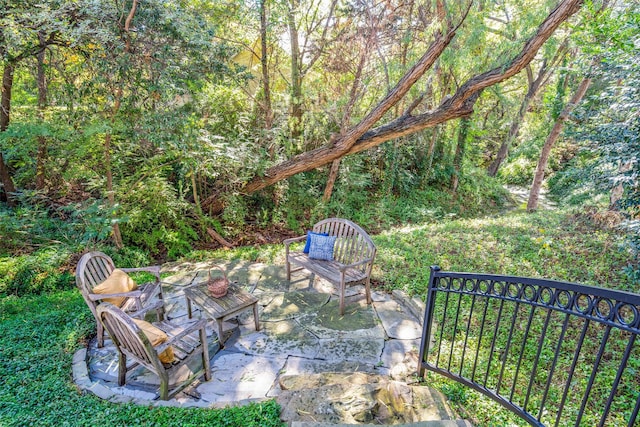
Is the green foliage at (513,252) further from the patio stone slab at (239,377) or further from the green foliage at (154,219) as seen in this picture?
the green foliage at (154,219)

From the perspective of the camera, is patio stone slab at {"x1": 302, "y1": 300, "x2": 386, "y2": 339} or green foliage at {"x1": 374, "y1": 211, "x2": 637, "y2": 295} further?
green foliage at {"x1": 374, "y1": 211, "x2": 637, "y2": 295}

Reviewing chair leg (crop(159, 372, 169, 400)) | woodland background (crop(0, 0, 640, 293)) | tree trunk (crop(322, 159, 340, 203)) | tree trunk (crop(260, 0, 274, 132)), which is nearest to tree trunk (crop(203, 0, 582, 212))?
woodland background (crop(0, 0, 640, 293))

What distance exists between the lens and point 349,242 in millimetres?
4281

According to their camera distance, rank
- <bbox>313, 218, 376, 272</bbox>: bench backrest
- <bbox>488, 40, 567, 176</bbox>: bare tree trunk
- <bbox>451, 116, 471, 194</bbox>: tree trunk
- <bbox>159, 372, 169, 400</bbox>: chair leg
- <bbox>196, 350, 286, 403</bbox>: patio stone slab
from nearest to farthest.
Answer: <bbox>159, 372, 169, 400</bbox>: chair leg, <bbox>196, 350, 286, 403</bbox>: patio stone slab, <bbox>313, 218, 376, 272</bbox>: bench backrest, <bbox>488, 40, 567, 176</bbox>: bare tree trunk, <bbox>451, 116, 471, 194</bbox>: tree trunk

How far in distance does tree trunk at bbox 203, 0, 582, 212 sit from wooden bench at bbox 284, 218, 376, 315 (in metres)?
2.25

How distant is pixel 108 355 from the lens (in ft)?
10.0

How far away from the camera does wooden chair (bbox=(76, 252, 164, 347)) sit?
3039mm

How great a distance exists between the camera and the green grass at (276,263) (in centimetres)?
221

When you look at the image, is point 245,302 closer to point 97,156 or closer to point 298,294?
point 298,294

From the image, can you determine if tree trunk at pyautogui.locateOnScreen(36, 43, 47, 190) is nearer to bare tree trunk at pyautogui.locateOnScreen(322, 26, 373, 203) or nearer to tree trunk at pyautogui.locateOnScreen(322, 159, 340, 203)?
bare tree trunk at pyautogui.locateOnScreen(322, 26, 373, 203)

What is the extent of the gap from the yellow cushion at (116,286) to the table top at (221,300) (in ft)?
1.87

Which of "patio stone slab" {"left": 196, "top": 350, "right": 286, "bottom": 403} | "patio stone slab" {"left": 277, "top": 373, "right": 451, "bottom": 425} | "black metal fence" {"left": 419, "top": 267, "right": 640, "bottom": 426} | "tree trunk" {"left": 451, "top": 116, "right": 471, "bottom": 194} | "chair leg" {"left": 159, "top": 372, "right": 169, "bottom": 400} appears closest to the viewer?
"black metal fence" {"left": 419, "top": 267, "right": 640, "bottom": 426}

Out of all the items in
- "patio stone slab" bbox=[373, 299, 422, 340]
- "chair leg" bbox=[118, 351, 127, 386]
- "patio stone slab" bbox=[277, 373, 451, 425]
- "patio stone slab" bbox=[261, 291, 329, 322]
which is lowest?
"patio stone slab" bbox=[261, 291, 329, 322]

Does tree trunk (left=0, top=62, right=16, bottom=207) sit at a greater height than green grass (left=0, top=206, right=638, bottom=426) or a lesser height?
greater
